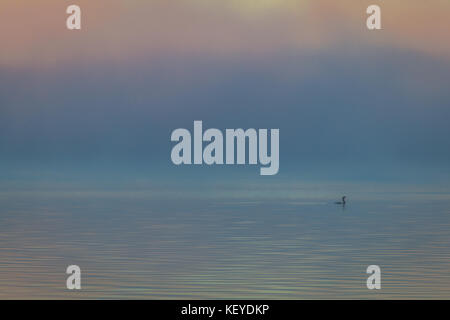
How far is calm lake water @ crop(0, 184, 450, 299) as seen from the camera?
91.3 feet

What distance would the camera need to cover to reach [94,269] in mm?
31422

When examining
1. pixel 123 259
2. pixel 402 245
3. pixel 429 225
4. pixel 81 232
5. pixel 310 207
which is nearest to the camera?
pixel 123 259

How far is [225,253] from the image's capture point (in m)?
35.7

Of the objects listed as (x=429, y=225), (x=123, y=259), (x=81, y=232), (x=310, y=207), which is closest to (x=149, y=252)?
(x=123, y=259)

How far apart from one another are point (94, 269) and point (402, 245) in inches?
475

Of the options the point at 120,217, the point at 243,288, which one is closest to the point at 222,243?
the point at 243,288

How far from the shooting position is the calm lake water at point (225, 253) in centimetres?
2783

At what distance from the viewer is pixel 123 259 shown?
33781 millimetres
